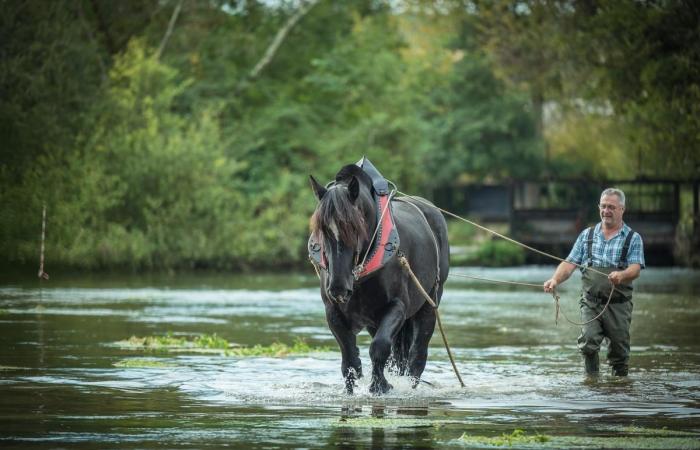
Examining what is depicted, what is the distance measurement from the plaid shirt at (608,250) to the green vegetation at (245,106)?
15937 millimetres

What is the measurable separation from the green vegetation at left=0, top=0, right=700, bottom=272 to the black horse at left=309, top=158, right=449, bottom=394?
51.7 ft

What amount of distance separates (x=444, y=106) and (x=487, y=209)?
27.3 ft

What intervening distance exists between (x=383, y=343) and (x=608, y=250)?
9.35 ft

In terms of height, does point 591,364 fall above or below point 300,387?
above

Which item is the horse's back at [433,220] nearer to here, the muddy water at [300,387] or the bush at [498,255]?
the muddy water at [300,387]

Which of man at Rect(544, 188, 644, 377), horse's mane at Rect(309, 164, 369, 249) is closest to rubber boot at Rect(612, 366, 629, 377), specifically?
man at Rect(544, 188, 644, 377)

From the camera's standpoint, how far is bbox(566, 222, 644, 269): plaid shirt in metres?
12.4

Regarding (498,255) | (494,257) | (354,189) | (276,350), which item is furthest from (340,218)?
(498,255)

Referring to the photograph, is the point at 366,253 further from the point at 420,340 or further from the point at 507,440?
the point at 507,440

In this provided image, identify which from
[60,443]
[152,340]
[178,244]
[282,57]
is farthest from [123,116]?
[60,443]

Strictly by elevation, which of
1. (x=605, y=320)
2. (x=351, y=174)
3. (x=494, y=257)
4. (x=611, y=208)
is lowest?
(x=605, y=320)

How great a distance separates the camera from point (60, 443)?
323 inches

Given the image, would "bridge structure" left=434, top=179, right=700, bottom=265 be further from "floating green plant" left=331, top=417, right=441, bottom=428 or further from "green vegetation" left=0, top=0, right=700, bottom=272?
"floating green plant" left=331, top=417, right=441, bottom=428

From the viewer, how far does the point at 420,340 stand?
A: 12477 millimetres
